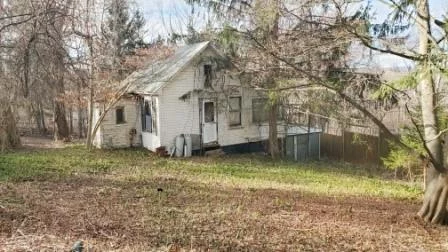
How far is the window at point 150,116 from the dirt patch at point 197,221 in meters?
9.08

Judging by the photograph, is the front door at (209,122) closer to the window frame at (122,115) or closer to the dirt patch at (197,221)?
the window frame at (122,115)

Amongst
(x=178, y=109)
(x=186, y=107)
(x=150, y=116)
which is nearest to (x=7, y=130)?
(x=150, y=116)

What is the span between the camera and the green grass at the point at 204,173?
1069cm

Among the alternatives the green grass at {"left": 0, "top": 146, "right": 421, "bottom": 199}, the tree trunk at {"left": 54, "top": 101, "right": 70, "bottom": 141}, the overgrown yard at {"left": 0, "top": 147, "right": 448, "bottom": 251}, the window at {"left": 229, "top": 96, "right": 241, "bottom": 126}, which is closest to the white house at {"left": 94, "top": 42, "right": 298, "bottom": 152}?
the window at {"left": 229, "top": 96, "right": 241, "bottom": 126}

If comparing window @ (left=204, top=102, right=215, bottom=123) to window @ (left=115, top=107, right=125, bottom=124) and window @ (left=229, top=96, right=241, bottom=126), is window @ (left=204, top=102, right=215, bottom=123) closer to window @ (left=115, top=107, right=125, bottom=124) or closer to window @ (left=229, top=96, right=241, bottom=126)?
window @ (left=229, top=96, right=241, bottom=126)

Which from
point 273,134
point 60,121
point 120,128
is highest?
point 60,121

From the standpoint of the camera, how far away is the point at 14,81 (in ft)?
47.8

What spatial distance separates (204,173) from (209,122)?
21.4ft

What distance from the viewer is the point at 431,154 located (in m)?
7.44

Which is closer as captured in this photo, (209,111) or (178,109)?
(178,109)

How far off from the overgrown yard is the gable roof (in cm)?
658

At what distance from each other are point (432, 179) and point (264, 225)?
360cm

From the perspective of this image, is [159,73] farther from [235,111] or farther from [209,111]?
[235,111]

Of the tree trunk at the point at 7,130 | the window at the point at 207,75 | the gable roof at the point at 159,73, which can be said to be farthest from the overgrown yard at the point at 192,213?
the window at the point at 207,75
